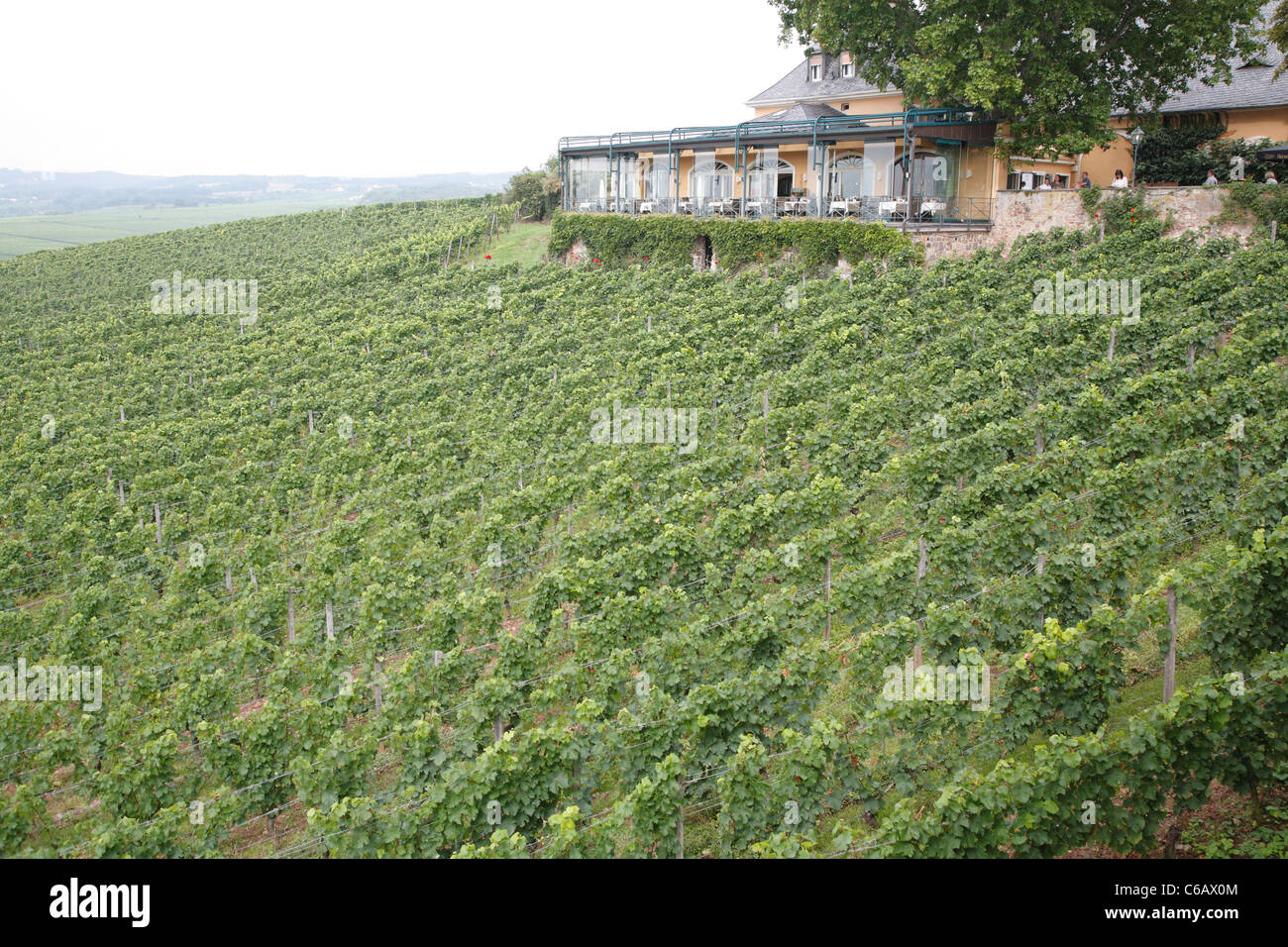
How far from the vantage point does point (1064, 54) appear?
91.5ft

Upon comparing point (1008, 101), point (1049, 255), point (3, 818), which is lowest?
point (3, 818)

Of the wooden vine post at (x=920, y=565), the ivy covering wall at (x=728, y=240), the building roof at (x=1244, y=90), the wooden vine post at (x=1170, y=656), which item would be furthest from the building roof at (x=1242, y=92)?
the wooden vine post at (x=1170, y=656)

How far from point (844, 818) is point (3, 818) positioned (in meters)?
10.3

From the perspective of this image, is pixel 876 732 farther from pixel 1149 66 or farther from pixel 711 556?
pixel 1149 66

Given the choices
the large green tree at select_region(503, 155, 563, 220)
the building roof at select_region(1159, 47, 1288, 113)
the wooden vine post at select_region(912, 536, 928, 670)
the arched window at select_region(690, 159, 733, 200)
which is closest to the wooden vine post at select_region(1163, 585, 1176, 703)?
the wooden vine post at select_region(912, 536, 928, 670)

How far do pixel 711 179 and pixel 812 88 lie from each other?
38.2 ft

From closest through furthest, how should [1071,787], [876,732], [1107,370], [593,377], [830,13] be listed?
Answer: [1071,787]
[876,732]
[1107,370]
[593,377]
[830,13]

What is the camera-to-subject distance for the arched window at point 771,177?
38312 millimetres

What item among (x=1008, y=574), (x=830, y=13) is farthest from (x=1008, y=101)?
(x=1008, y=574)

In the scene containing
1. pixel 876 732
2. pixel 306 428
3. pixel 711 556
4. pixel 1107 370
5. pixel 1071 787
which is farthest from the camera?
pixel 306 428

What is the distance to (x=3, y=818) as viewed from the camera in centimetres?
1159

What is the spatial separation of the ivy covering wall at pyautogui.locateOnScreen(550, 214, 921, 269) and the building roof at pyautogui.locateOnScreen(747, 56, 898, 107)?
44.4 feet

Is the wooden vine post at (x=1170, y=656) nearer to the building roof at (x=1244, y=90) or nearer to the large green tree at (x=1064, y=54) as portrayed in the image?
the large green tree at (x=1064, y=54)

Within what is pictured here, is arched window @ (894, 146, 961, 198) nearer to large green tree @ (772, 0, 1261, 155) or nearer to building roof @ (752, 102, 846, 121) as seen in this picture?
large green tree @ (772, 0, 1261, 155)
